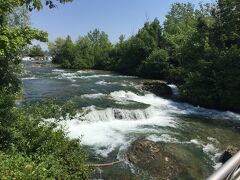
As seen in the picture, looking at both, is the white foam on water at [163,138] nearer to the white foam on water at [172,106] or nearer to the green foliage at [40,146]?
the green foliage at [40,146]

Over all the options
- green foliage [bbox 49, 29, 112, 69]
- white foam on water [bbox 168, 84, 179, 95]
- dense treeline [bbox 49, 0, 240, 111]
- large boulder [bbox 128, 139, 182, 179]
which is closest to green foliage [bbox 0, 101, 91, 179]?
large boulder [bbox 128, 139, 182, 179]

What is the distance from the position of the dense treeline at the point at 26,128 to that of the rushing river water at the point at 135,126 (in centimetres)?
184

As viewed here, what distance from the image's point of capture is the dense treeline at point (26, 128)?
359 inches

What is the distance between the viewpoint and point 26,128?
1116 centimetres

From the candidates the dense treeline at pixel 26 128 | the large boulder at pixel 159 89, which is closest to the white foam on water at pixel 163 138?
the dense treeline at pixel 26 128

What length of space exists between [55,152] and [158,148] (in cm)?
554

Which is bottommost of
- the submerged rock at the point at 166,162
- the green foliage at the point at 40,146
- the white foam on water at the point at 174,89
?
the submerged rock at the point at 166,162

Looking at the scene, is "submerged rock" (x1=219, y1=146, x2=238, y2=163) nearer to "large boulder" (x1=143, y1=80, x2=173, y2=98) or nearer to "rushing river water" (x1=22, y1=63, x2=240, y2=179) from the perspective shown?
"rushing river water" (x1=22, y1=63, x2=240, y2=179)

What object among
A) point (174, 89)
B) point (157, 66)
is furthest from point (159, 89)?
point (157, 66)

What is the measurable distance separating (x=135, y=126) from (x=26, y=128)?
980 cm

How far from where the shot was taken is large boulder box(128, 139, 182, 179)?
13.5m

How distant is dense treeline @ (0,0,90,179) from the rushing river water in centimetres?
184

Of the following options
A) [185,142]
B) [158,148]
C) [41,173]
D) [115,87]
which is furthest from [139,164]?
[115,87]

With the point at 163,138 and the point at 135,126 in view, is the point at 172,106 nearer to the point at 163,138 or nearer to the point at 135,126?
the point at 135,126
